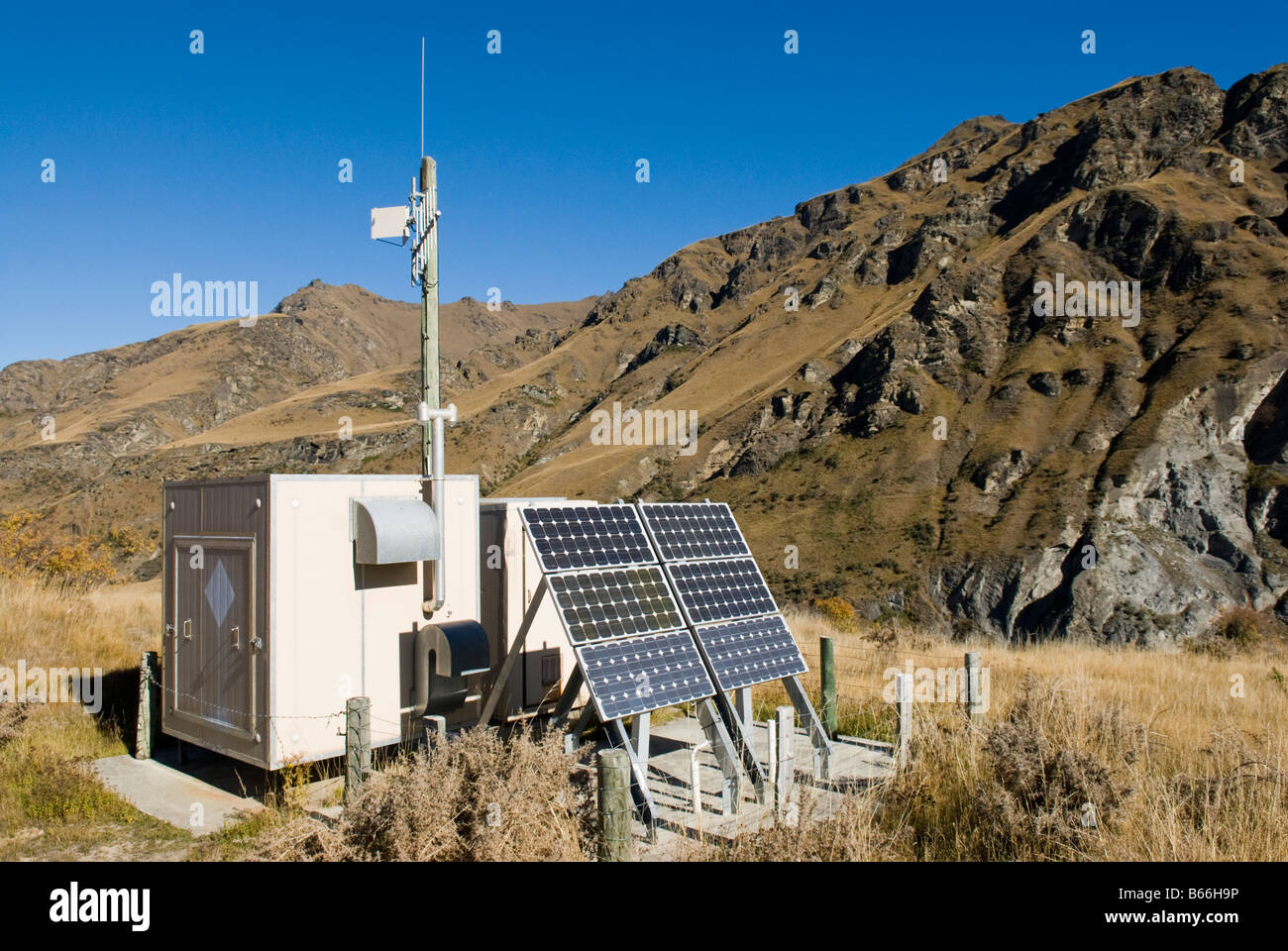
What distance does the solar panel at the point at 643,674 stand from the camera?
7602 millimetres

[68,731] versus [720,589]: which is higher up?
[720,589]

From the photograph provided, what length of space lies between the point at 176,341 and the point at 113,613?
190668 millimetres

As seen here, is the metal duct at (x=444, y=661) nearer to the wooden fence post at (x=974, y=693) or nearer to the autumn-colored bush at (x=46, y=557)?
the wooden fence post at (x=974, y=693)

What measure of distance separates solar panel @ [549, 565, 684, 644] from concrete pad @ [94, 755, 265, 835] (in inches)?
124

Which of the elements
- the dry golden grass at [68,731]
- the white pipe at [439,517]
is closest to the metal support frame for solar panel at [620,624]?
the white pipe at [439,517]

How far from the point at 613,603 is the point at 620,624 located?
0.79 ft

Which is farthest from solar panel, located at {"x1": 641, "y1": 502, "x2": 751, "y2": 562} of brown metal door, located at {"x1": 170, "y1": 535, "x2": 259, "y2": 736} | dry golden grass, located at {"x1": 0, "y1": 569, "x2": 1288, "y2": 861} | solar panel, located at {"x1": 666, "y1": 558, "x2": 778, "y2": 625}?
brown metal door, located at {"x1": 170, "y1": 535, "x2": 259, "y2": 736}

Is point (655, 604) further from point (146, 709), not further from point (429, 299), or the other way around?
point (146, 709)

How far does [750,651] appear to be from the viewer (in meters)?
9.22

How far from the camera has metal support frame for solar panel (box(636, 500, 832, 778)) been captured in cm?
859

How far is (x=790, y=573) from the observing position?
65.1m

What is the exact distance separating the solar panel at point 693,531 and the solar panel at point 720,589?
145mm

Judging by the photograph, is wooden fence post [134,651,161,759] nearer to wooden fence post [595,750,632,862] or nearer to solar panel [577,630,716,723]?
solar panel [577,630,716,723]

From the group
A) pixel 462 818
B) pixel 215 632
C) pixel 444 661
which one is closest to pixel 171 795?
pixel 215 632
